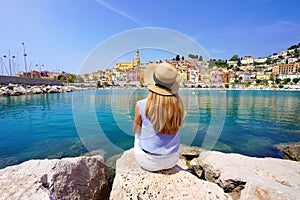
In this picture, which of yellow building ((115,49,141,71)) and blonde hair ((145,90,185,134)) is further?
yellow building ((115,49,141,71))

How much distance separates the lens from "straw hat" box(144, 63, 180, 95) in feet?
6.11

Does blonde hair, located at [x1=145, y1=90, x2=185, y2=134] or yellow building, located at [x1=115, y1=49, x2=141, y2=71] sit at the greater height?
yellow building, located at [x1=115, y1=49, x2=141, y2=71]

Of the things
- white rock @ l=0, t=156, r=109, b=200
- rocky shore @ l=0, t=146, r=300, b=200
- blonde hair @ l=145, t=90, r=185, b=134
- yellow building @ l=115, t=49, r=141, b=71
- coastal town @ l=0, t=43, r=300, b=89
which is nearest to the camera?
white rock @ l=0, t=156, r=109, b=200

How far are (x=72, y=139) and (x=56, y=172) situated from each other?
555cm

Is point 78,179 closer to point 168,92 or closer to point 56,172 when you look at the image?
point 56,172

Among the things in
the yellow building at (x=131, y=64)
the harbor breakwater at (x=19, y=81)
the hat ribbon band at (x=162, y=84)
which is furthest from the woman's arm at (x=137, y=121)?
the harbor breakwater at (x=19, y=81)

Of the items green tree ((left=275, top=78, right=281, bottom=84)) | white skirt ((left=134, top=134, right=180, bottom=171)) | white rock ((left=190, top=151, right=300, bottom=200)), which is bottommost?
white rock ((left=190, top=151, right=300, bottom=200))

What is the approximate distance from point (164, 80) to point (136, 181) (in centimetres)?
132

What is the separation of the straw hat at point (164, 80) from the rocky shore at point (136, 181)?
3.59 ft

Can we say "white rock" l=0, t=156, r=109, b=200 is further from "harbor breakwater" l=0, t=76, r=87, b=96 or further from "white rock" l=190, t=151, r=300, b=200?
"harbor breakwater" l=0, t=76, r=87, b=96

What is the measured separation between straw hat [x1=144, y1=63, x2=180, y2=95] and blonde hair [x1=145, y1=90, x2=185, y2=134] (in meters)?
0.07

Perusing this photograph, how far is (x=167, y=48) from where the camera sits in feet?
10.4

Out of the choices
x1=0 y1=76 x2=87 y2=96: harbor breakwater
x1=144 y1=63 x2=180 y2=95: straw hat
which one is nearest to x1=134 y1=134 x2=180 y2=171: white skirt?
x1=144 y1=63 x2=180 y2=95: straw hat

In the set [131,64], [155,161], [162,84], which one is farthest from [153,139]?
[131,64]
